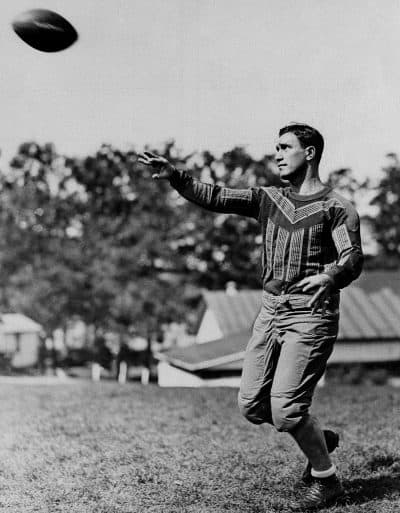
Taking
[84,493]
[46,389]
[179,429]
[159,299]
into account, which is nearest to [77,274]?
[159,299]

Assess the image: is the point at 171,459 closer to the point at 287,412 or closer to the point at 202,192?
the point at 287,412

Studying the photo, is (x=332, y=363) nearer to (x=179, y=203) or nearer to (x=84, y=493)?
(x=179, y=203)

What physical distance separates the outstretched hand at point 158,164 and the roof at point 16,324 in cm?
3731

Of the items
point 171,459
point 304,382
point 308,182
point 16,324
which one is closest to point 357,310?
point 16,324

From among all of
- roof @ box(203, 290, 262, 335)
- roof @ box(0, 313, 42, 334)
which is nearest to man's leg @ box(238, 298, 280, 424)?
roof @ box(203, 290, 262, 335)

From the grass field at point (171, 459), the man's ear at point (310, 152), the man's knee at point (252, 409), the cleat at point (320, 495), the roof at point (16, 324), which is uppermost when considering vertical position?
the man's ear at point (310, 152)

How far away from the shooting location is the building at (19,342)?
4259 centimetres

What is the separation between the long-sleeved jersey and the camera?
4.13 meters

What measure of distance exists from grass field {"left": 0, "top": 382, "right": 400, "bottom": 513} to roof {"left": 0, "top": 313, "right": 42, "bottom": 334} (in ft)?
107

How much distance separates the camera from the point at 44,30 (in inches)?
270

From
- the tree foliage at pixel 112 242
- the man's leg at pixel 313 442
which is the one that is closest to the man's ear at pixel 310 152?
the man's leg at pixel 313 442

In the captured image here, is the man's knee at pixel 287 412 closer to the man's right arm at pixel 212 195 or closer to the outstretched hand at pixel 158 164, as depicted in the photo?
the man's right arm at pixel 212 195

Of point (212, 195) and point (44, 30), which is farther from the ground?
point (44, 30)

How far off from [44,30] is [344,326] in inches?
920
